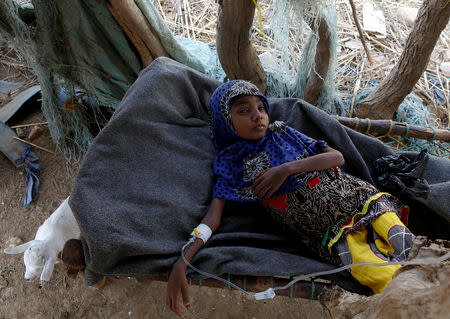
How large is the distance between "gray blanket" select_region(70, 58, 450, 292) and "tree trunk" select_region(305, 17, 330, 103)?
23.5 inches

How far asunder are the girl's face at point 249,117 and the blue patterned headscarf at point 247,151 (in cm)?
4

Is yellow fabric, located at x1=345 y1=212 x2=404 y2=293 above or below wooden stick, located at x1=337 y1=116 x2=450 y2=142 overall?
below

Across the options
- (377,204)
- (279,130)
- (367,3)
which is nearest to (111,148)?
(279,130)

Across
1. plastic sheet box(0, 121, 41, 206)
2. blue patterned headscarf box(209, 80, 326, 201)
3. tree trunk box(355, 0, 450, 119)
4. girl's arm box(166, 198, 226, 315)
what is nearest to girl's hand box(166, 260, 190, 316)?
girl's arm box(166, 198, 226, 315)

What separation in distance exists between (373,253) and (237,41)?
4.85ft

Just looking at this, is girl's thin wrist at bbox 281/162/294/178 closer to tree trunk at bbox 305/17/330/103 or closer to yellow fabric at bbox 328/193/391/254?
yellow fabric at bbox 328/193/391/254

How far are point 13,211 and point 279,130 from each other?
2.21 metres

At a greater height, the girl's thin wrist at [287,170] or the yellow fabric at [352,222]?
the girl's thin wrist at [287,170]

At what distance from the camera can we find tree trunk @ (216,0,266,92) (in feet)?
6.11

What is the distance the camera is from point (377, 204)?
1.58 m

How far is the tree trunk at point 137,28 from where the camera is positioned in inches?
86.7

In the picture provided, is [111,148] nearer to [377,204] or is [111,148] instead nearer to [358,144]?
[377,204]

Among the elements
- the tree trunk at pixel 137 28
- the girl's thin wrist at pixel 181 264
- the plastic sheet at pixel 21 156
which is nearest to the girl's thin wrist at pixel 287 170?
the girl's thin wrist at pixel 181 264

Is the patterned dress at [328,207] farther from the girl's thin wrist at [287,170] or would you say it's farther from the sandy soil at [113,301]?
the sandy soil at [113,301]
